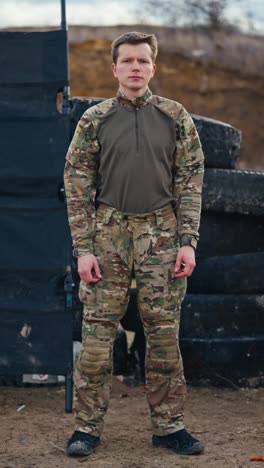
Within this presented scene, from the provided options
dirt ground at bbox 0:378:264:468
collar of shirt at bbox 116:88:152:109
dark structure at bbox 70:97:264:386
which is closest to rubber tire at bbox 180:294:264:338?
dark structure at bbox 70:97:264:386

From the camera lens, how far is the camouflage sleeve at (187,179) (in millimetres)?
4137

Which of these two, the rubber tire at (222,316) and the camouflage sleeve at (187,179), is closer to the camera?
the camouflage sleeve at (187,179)

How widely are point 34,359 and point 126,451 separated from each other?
100 cm

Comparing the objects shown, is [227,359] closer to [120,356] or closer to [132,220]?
[120,356]

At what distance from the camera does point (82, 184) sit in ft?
13.6

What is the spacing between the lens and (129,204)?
4047 mm

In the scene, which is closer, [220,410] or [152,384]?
[152,384]

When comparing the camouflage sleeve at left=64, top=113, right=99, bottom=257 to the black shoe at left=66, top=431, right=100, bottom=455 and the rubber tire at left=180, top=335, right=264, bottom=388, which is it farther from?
the rubber tire at left=180, top=335, right=264, bottom=388

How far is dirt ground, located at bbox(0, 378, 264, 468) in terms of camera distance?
414 centimetres

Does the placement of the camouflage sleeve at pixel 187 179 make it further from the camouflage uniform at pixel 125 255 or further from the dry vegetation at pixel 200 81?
the dry vegetation at pixel 200 81

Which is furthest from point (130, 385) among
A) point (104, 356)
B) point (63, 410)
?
point (104, 356)

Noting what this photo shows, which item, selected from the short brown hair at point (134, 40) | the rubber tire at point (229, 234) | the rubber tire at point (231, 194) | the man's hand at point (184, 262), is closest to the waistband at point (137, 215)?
the man's hand at point (184, 262)

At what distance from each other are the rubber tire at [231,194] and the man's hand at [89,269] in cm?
184

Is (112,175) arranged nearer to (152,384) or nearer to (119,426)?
(152,384)
